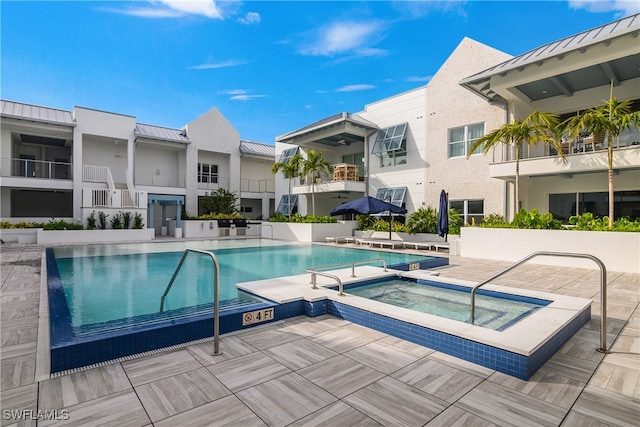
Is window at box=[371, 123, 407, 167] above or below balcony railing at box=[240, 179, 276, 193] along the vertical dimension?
above

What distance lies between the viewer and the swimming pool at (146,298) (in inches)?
146

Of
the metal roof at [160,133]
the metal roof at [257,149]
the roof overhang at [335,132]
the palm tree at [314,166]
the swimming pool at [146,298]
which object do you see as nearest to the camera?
the swimming pool at [146,298]

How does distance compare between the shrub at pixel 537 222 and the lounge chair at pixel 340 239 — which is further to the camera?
the lounge chair at pixel 340 239

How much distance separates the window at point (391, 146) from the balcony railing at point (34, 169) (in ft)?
→ 60.9

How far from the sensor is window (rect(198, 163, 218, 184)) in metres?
26.2

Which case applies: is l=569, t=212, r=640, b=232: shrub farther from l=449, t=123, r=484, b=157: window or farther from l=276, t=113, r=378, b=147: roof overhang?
l=276, t=113, r=378, b=147: roof overhang

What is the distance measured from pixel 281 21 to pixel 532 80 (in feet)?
34.1

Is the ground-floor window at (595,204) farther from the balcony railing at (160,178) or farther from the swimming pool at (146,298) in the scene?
the balcony railing at (160,178)

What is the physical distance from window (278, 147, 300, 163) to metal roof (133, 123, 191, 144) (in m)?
7.29

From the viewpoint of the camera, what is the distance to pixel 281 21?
571 inches

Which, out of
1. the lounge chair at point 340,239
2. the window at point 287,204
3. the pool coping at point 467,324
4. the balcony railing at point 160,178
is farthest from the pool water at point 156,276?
the balcony railing at point 160,178

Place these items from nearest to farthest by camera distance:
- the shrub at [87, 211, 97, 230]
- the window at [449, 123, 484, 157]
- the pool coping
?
1. the pool coping
2. the window at [449, 123, 484, 157]
3. the shrub at [87, 211, 97, 230]

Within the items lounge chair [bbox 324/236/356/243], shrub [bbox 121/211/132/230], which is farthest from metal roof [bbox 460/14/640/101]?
shrub [bbox 121/211/132/230]

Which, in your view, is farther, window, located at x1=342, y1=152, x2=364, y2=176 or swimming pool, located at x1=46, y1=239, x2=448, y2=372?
window, located at x1=342, y1=152, x2=364, y2=176
